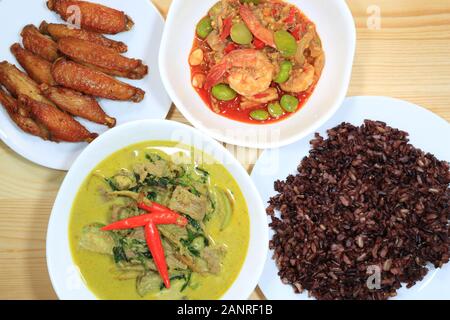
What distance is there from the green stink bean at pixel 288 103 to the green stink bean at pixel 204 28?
64cm

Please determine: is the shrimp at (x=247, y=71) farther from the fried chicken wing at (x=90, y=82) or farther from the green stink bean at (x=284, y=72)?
the fried chicken wing at (x=90, y=82)

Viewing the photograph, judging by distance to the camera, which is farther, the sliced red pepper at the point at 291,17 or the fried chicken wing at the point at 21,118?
the sliced red pepper at the point at 291,17

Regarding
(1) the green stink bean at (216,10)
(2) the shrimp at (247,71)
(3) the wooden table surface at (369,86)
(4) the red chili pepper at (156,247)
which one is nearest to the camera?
(4) the red chili pepper at (156,247)

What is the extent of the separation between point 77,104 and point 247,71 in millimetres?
1083

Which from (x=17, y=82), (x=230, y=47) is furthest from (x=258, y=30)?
(x=17, y=82)

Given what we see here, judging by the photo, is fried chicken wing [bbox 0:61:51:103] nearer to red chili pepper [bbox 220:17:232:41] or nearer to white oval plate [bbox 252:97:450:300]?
red chili pepper [bbox 220:17:232:41]

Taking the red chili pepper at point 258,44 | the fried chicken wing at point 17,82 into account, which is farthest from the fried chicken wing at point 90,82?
the red chili pepper at point 258,44

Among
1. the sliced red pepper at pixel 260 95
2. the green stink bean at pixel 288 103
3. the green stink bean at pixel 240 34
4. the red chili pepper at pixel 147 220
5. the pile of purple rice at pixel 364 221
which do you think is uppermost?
the green stink bean at pixel 240 34

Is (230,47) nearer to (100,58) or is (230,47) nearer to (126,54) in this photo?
(126,54)

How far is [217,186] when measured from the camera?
3066 mm

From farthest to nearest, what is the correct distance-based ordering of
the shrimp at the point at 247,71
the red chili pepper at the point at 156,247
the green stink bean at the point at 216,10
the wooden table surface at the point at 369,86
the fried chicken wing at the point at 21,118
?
the wooden table surface at the point at 369,86, the green stink bean at the point at 216,10, the fried chicken wing at the point at 21,118, the shrimp at the point at 247,71, the red chili pepper at the point at 156,247

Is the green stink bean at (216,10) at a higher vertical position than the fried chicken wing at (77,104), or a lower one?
higher

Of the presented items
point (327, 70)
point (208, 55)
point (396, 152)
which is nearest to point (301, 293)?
point (396, 152)

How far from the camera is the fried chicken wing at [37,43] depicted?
3285mm
